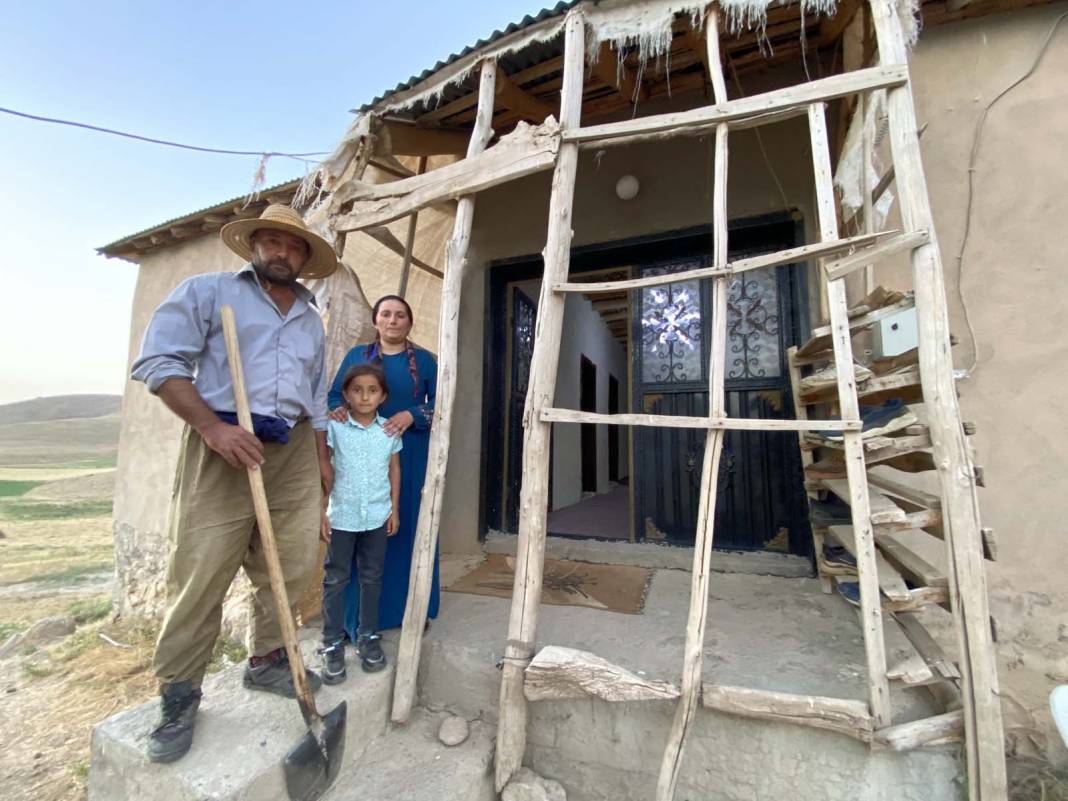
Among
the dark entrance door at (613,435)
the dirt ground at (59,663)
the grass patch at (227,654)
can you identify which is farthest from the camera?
the dark entrance door at (613,435)

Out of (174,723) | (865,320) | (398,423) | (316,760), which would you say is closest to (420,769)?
(316,760)

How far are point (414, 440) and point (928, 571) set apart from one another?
93.4 inches

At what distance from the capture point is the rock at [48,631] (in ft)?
17.2

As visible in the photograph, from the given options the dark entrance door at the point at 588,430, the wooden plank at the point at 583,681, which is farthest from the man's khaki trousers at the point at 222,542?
the dark entrance door at the point at 588,430

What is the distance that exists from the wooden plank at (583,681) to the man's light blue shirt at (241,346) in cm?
146

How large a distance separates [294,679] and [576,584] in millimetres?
1951

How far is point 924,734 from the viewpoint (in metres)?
1.68

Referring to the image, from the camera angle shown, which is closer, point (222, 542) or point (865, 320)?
point (222, 542)

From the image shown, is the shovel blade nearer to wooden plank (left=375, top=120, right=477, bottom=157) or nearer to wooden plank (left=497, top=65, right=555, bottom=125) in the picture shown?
wooden plank (left=497, top=65, right=555, bottom=125)

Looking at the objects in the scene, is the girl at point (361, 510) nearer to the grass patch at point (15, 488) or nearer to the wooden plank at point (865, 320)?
the wooden plank at point (865, 320)

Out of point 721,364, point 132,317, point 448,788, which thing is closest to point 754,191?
point 721,364

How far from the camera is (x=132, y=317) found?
244 inches

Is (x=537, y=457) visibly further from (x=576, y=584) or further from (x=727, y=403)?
(x=727, y=403)

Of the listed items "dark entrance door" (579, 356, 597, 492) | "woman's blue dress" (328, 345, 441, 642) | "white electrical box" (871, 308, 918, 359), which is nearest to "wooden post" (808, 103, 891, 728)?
"white electrical box" (871, 308, 918, 359)
